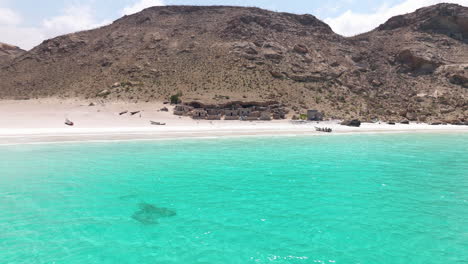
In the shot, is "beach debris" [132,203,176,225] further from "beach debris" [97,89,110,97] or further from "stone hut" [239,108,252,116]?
"beach debris" [97,89,110,97]

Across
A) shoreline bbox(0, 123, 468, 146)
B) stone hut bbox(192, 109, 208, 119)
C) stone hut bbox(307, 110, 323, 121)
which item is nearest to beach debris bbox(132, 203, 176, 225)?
shoreline bbox(0, 123, 468, 146)

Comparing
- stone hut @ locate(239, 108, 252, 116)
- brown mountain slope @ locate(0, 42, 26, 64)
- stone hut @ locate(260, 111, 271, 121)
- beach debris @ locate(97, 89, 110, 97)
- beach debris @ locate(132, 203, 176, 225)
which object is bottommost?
beach debris @ locate(132, 203, 176, 225)

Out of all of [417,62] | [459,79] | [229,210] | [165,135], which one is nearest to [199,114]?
[165,135]

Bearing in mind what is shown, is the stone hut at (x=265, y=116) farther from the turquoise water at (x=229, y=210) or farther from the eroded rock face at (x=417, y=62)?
the eroded rock face at (x=417, y=62)

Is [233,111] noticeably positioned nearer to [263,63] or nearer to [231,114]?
[231,114]

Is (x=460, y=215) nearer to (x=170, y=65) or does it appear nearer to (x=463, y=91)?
(x=170, y=65)
